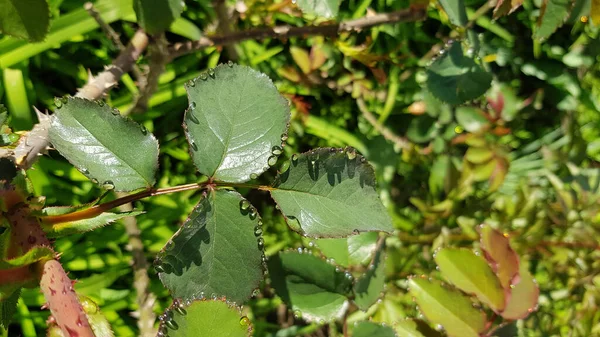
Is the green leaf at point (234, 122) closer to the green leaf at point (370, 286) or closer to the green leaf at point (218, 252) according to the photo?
the green leaf at point (218, 252)

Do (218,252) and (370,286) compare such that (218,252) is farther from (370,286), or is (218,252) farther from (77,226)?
(370,286)

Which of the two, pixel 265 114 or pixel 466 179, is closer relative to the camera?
pixel 265 114

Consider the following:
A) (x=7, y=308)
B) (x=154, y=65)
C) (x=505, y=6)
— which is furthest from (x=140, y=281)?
(x=505, y=6)

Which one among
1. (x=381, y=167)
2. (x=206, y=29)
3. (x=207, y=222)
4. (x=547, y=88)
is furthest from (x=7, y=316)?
(x=547, y=88)

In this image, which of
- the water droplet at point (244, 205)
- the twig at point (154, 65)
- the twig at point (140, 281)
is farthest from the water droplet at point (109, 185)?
the twig at point (140, 281)

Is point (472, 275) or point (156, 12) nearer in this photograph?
point (156, 12)

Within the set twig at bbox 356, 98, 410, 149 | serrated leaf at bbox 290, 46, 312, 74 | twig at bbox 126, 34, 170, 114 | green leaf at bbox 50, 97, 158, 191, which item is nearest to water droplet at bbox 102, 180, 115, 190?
green leaf at bbox 50, 97, 158, 191

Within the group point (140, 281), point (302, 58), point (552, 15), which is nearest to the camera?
point (552, 15)

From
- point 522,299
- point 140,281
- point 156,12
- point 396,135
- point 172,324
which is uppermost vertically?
point 156,12

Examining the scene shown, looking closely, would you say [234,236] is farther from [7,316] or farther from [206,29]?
[206,29]
